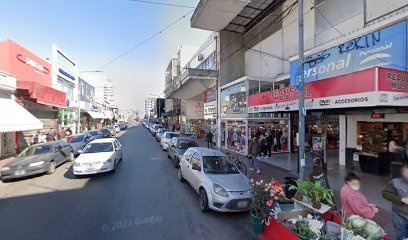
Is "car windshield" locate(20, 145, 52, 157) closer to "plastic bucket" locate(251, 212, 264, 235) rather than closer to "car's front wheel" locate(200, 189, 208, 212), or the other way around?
"car's front wheel" locate(200, 189, 208, 212)

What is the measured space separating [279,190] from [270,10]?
51.7ft

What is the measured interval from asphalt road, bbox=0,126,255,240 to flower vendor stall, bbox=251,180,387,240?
3.40ft

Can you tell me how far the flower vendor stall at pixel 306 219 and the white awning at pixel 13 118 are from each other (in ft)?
45.0

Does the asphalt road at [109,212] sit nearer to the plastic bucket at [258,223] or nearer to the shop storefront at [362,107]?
the plastic bucket at [258,223]

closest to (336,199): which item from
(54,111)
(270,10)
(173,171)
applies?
(173,171)

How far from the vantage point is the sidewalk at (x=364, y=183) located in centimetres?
520

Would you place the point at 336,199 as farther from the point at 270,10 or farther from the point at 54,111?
the point at 54,111

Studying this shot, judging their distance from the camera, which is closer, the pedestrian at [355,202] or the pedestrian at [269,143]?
the pedestrian at [355,202]

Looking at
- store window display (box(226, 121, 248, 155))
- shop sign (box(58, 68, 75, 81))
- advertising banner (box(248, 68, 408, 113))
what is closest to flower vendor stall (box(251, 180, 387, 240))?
advertising banner (box(248, 68, 408, 113))

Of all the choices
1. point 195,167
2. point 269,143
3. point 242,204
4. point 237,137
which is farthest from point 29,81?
point 269,143

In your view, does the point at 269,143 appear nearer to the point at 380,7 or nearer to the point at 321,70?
the point at 321,70

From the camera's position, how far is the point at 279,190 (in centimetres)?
402

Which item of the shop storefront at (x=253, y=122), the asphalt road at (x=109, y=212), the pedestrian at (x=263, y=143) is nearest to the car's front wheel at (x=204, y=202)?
the asphalt road at (x=109, y=212)

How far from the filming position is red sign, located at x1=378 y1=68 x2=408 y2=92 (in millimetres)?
5828
